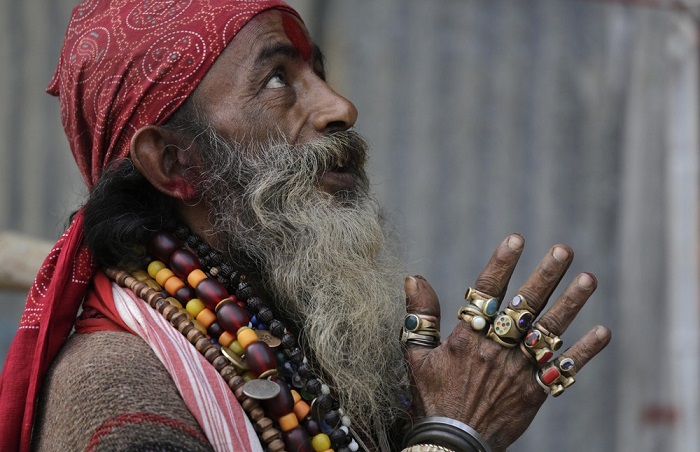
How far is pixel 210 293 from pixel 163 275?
146 millimetres

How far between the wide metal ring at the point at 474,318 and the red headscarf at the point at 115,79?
0.92 metres

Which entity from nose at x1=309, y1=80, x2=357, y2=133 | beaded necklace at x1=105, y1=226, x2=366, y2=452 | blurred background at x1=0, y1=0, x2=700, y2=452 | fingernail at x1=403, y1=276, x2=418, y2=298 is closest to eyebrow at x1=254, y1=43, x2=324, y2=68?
nose at x1=309, y1=80, x2=357, y2=133

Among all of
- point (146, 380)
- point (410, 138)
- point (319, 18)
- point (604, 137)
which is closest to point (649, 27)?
point (604, 137)

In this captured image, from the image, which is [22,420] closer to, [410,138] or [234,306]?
[234,306]

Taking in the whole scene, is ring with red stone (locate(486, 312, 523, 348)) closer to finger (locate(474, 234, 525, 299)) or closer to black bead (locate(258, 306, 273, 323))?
finger (locate(474, 234, 525, 299))

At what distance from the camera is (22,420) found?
7.06ft

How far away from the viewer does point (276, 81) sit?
8.49ft

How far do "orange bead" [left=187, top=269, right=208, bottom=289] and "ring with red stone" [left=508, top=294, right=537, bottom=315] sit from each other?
751 mm

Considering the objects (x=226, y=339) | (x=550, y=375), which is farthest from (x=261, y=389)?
(x=550, y=375)

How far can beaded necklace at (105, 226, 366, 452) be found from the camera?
2117mm

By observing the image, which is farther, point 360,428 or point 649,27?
point 649,27

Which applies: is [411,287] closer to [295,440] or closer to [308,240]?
[308,240]

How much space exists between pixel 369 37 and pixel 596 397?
2.64 metres

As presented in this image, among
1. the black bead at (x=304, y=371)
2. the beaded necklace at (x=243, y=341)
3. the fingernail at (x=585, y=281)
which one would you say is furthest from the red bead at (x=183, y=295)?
the fingernail at (x=585, y=281)
